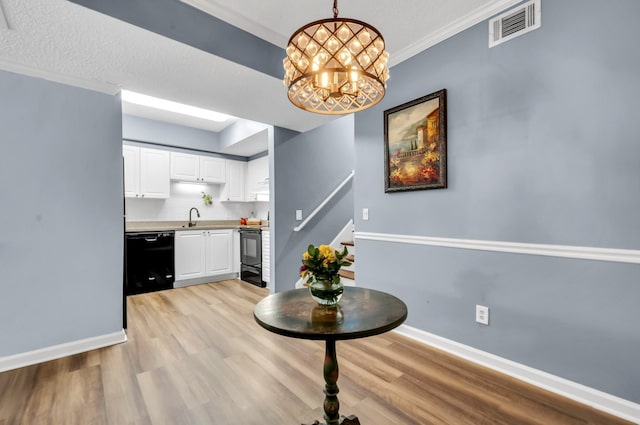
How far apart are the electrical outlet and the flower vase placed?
4.59 ft

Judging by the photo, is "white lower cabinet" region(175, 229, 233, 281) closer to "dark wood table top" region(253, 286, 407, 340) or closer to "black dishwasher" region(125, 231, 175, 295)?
"black dishwasher" region(125, 231, 175, 295)

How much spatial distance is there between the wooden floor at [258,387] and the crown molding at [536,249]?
0.89m

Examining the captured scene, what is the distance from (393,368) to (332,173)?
307 cm

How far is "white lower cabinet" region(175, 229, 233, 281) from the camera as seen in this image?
462 centimetres

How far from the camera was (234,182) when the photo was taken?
5.71 metres

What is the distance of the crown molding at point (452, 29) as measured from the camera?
2066 mm

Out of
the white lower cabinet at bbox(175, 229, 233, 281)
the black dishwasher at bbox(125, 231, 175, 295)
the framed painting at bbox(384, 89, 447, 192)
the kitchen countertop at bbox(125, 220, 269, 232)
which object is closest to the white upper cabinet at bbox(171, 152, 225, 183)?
the kitchen countertop at bbox(125, 220, 269, 232)

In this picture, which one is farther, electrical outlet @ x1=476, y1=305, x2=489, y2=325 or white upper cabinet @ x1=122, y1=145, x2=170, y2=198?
white upper cabinet @ x1=122, y1=145, x2=170, y2=198

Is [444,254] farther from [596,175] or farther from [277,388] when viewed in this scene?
[277,388]

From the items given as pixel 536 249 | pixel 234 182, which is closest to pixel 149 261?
pixel 234 182

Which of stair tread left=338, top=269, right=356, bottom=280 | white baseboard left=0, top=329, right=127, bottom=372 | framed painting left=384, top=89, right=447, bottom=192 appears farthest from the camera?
stair tread left=338, top=269, right=356, bottom=280

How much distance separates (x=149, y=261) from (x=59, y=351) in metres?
2.00

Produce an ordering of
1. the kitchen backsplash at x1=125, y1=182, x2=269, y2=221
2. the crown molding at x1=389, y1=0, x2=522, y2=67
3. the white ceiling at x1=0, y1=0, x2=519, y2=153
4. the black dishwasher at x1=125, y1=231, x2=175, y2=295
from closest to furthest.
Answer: the white ceiling at x1=0, y1=0, x2=519, y2=153
the crown molding at x1=389, y1=0, x2=522, y2=67
the black dishwasher at x1=125, y1=231, x2=175, y2=295
the kitchen backsplash at x1=125, y1=182, x2=269, y2=221

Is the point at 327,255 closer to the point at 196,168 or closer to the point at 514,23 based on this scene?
the point at 514,23
